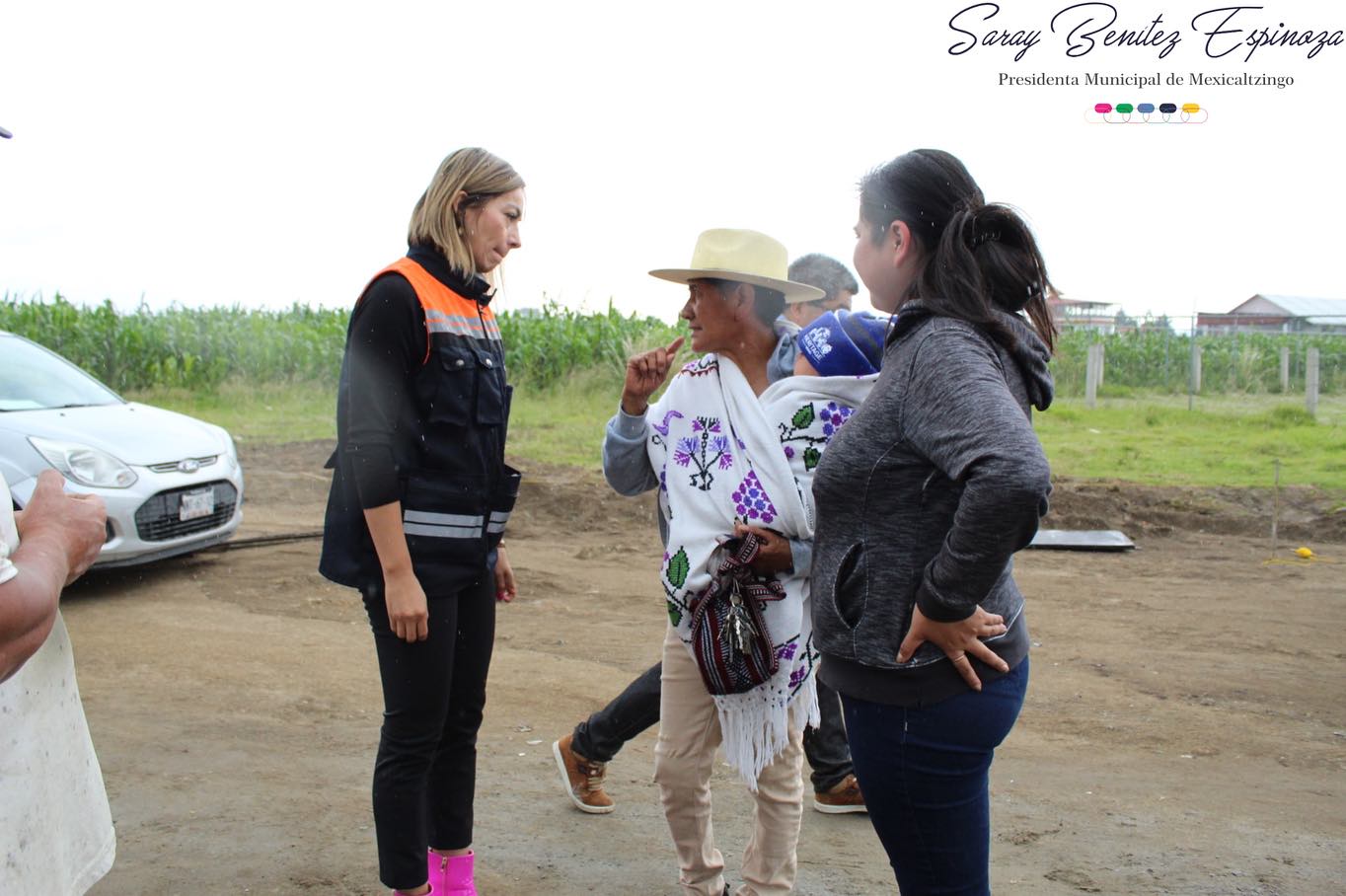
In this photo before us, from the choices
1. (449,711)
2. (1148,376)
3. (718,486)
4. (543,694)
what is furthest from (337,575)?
(1148,376)

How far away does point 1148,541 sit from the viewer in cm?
930

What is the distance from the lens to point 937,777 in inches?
79.7

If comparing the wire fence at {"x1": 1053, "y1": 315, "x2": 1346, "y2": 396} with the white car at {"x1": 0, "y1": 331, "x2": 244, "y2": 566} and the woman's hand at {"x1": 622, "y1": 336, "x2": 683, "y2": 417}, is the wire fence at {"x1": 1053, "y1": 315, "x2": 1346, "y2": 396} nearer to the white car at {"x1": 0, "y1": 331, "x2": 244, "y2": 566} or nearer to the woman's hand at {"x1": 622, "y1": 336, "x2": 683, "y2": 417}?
the white car at {"x1": 0, "y1": 331, "x2": 244, "y2": 566}

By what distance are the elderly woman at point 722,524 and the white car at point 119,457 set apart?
16.0ft

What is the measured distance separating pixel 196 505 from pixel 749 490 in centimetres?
555

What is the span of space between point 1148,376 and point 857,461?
25874 mm

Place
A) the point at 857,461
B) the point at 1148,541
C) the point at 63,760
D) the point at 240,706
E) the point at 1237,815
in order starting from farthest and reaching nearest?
the point at 1148,541
the point at 240,706
the point at 1237,815
the point at 857,461
the point at 63,760

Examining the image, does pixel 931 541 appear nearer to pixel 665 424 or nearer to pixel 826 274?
pixel 665 424

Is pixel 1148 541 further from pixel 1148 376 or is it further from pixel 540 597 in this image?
pixel 1148 376

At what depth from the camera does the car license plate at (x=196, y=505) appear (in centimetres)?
729

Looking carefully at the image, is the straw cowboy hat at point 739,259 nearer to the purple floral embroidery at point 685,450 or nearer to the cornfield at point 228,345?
the purple floral embroidery at point 685,450

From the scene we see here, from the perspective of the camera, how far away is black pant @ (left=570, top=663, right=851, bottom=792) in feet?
12.7

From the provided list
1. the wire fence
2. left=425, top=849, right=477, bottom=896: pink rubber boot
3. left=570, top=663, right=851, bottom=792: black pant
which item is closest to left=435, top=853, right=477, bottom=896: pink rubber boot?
left=425, top=849, right=477, bottom=896: pink rubber boot

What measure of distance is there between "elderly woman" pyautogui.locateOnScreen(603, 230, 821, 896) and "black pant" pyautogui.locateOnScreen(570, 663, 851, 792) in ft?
2.11
